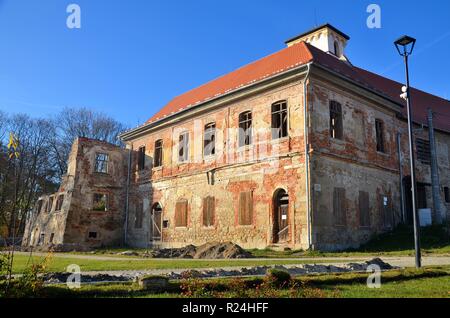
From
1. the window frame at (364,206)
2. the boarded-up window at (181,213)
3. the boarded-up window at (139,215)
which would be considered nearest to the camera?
the window frame at (364,206)

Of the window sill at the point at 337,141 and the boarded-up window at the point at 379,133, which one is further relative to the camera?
the boarded-up window at the point at 379,133

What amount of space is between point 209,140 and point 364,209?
8952mm

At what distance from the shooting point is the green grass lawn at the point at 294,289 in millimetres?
5500

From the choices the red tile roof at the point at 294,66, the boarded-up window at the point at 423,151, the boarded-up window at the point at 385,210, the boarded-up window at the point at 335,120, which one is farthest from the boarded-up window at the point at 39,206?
the boarded-up window at the point at 423,151

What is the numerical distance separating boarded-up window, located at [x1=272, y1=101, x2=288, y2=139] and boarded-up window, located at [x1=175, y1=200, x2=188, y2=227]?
742 centimetres

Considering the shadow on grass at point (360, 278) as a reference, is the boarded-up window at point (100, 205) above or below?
above

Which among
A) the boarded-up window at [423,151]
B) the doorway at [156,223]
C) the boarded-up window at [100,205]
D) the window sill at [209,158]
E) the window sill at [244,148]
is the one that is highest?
the boarded-up window at [423,151]

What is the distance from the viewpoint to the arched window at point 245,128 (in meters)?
20.6

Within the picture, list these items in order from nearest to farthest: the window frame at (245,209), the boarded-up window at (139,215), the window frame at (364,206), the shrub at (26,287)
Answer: the shrub at (26,287) → the window frame at (364,206) → the window frame at (245,209) → the boarded-up window at (139,215)

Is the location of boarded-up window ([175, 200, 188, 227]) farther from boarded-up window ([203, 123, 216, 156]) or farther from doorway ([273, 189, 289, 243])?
doorway ([273, 189, 289, 243])

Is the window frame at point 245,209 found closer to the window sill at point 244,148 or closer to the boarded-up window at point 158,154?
the window sill at point 244,148

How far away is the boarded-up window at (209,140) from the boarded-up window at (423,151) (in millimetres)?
→ 12206
